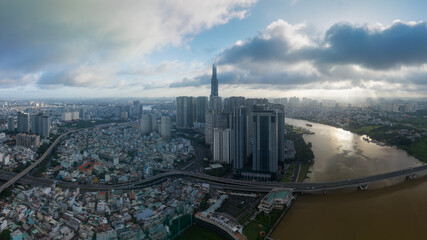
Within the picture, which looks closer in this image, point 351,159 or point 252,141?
point 252,141

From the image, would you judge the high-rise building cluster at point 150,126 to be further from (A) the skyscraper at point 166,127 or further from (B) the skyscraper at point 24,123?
(B) the skyscraper at point 24,123

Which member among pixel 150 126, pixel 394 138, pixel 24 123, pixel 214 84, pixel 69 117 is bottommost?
pixel 394 138

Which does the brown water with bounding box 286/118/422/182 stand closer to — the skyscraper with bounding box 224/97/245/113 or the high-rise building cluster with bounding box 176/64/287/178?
the high-rise building cluster with bounding box 176/64/287/178

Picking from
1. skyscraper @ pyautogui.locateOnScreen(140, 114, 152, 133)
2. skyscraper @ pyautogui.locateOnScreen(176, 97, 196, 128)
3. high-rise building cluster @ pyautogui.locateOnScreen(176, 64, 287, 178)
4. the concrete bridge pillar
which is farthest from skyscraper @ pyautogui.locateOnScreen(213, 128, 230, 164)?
skyscraper @ pyautogui.locateOnScreen(176, 97, 196, 128)

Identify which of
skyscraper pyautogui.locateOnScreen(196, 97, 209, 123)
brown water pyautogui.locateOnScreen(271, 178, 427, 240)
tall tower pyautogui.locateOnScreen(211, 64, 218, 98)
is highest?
tall tower pyautogui.locateOnScreen(211, 64, 218, 98)

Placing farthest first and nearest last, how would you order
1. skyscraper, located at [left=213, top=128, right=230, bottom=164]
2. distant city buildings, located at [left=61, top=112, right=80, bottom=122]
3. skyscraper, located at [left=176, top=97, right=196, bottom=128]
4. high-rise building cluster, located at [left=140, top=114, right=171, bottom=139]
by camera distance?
distant city buildings, located at [left=61, top=112, right=80, bottom=122], skyscraper, located at [left=176, top=97, right=196, bottom=128], high-rise building cluster, located at [left=140, top=114, right=171, bottom=139], skyscraper, located at [left=213, top=128, right=230, bottom=164]

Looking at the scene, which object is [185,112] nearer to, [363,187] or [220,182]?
[220,182]

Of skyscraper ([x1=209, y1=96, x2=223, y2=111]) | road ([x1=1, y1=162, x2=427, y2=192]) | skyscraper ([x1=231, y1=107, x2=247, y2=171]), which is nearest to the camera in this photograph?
road ([x1=1, y1=162, x2=427, y2=192])

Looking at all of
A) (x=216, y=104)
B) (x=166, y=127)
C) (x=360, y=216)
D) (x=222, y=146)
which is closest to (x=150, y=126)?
(x=166, y=127)

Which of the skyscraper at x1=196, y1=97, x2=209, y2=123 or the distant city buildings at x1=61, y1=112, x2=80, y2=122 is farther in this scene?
the distant city buildings at x1=61, y1=112, x2=80, y2=122

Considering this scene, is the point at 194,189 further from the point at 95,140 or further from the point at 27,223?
the point at 95,140

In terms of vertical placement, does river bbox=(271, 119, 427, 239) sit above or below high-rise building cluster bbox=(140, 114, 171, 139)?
below

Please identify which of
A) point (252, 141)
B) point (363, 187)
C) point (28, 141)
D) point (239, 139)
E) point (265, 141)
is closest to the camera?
point (363, 187)
